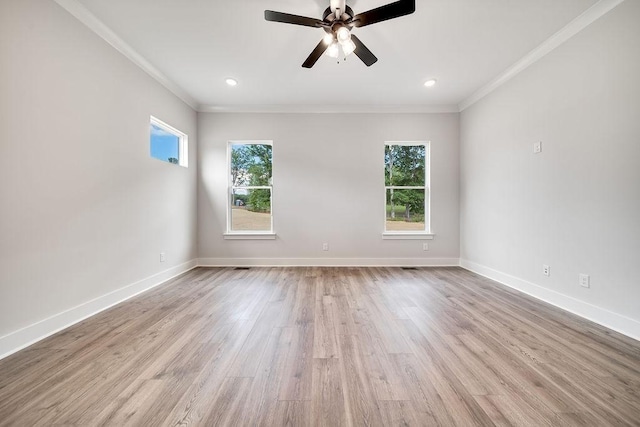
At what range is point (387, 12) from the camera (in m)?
1.99

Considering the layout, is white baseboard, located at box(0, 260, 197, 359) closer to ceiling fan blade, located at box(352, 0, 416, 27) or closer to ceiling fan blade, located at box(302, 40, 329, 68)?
ceiling fan blade, located at box(302, 40, 329, 68)

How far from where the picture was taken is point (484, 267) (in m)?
3.91

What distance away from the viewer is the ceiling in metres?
2.31

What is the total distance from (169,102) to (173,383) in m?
3.68

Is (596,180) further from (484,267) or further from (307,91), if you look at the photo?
(307,91)

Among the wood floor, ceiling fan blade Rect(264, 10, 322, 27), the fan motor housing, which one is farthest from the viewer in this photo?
the fan motor housing

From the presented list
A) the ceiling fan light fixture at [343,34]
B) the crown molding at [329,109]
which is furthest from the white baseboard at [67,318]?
the ceiling fan light fixture at [343,34]

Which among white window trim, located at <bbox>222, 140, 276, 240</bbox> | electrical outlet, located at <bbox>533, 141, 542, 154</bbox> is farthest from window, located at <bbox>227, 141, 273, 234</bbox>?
electrical outlet, located at <bbox>533, 141, 542, 154</bbox>

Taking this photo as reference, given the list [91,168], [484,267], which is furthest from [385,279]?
[91,168]

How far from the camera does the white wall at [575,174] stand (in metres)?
2.10

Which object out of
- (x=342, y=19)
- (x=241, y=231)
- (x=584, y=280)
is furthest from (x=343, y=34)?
(x=241, y=231)

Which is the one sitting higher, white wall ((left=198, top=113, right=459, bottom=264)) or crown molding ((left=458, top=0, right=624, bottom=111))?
crown molding ((left=458, top=0, right=624, bottom=111))

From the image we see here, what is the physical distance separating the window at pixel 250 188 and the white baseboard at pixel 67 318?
5.31ft

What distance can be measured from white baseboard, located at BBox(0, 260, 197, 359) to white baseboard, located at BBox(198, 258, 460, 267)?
1.21 meters
